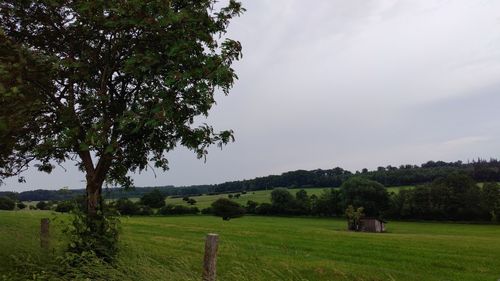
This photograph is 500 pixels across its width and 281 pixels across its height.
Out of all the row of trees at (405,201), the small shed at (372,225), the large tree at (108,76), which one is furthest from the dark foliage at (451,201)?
the large tree at (108,76)

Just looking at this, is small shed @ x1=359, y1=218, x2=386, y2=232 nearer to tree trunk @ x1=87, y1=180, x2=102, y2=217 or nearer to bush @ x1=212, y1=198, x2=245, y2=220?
bush @ x1=212, y1=198, x2=245, y2=220

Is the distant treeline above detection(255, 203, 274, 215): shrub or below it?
above

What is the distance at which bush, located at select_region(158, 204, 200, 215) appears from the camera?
9426 centimetres

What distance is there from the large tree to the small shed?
70308 millimetres

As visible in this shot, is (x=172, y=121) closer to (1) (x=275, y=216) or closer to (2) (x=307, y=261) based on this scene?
(2) (x=307, y=261)

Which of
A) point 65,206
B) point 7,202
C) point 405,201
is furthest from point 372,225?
point 65,206

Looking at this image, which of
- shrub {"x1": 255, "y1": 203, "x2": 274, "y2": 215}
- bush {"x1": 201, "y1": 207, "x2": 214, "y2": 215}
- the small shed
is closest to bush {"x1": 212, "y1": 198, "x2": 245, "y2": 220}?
bush {"x1": 201, "y1": 207, "x2": 214, "y2": 215}

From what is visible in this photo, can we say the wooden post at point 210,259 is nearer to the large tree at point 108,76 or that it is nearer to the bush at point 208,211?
the large tree at point 108,76

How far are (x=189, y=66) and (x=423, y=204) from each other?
9108 cm

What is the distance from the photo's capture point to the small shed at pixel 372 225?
7500 cm

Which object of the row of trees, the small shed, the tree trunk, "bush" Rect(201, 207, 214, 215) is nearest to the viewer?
the tree trunk

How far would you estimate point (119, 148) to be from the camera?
371 inches

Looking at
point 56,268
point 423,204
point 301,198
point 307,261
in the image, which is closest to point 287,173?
point 301,198

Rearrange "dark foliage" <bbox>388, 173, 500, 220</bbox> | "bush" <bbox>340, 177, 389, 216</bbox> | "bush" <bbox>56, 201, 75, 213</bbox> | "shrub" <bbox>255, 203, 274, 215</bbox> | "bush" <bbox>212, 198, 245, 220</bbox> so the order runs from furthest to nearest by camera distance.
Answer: "shrub" <bbox>255, 203, 274, 215</bbox>, "bush" <bbox>340, 177, 389, 216</bbox>, "bush" <bbox>212, 198, 245, 220</bbox>, "dark foliage" <bbox>388, 173, 500, 220</bbox>, "bush" <bbox>56, 201, 75, 213</bbox>
